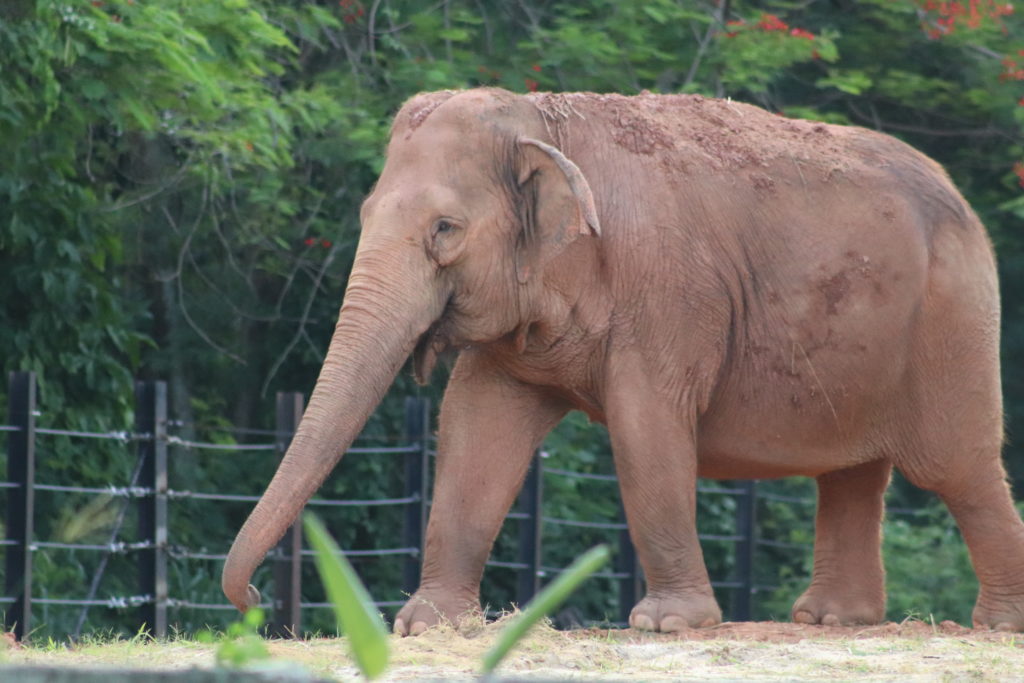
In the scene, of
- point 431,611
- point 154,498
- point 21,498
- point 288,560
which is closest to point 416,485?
point 288,560

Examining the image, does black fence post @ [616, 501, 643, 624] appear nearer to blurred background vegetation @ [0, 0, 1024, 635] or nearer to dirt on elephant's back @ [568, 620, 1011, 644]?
blurred background vegetation @ [0, 0, 1024, 635]

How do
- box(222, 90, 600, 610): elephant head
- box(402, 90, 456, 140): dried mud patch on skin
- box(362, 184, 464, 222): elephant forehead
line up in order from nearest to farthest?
1. box(222, 90, 600, 610): elephant head
2. box(362, 184, 464, 222): elephant forehead
3. box(402, 90, 456, 140): dried mud patch on skin

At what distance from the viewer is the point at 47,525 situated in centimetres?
1151

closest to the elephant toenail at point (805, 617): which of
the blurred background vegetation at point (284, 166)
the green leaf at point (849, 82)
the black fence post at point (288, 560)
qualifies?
the black fence post at point (288, 560)

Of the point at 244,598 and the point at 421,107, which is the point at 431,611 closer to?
the point at 244,598

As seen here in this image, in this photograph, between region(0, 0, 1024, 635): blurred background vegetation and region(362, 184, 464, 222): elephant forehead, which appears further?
region(0, 0, 1024, 635): blurred background vegetation

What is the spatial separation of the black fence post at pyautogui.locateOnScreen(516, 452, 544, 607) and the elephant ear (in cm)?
421

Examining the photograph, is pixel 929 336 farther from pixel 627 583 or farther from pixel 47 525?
pixel 47 525

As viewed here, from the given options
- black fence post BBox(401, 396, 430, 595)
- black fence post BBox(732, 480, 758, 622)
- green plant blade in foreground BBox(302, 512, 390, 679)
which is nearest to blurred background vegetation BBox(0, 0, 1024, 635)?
black fence post BBox(732, 480, 758, 622)

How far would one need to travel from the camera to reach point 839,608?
7.80 m

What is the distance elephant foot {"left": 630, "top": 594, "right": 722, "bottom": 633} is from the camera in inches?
266

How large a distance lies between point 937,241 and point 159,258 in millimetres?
6968

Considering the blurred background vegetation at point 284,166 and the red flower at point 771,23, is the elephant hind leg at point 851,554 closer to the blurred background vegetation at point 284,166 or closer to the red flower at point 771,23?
the blurred background vegetation at point 284,166

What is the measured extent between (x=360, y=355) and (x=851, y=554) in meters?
2.59
